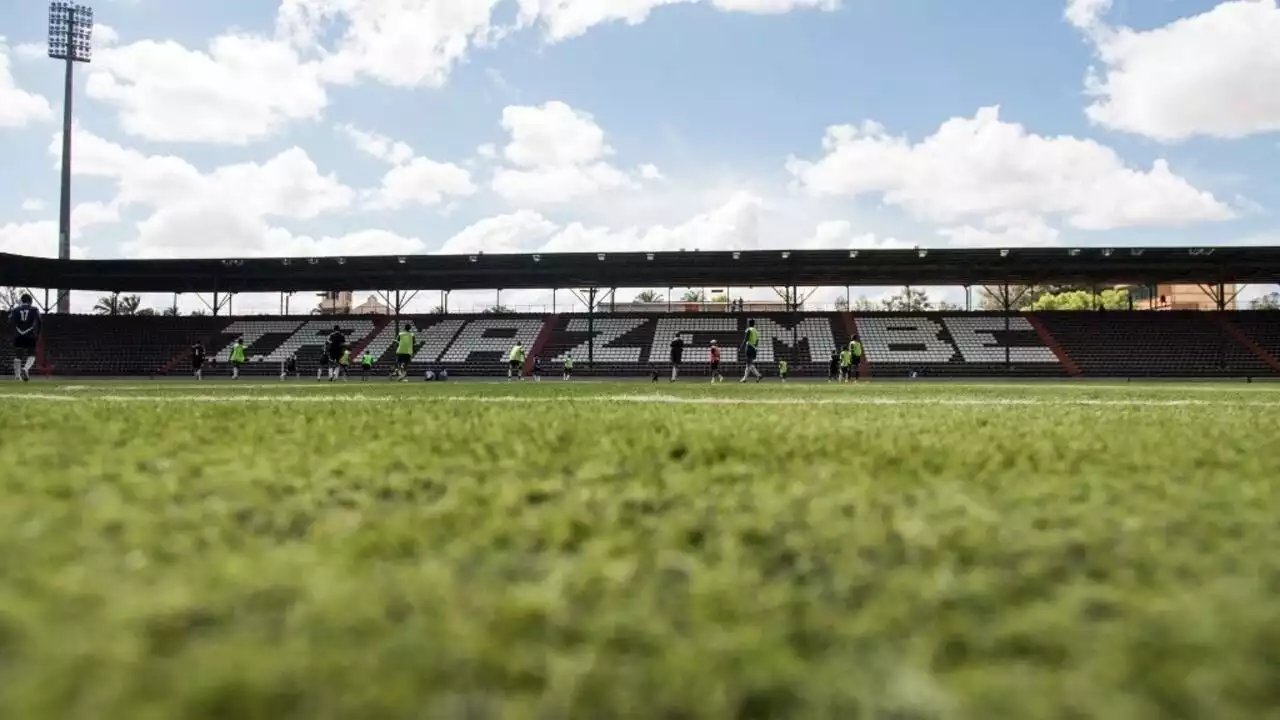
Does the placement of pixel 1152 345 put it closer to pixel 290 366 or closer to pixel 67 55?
pixel 290 366

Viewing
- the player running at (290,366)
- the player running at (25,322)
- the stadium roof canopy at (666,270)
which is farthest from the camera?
the player running at (290,366)

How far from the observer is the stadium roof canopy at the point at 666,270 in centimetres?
3272

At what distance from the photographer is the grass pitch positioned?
861mm

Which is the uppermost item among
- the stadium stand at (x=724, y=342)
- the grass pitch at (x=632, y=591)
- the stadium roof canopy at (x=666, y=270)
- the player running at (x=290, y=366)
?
the stadium roof canopy at (x=666, y=270)

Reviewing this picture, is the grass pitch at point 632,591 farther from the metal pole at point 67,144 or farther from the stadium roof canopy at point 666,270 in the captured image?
the metal pole at point 67,144

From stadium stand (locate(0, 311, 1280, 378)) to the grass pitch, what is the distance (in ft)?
108

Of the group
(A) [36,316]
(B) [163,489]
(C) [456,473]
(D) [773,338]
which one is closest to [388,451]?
(C) [456,473]

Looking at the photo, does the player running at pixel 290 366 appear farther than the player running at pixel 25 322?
Yes

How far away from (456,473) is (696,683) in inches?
69.2

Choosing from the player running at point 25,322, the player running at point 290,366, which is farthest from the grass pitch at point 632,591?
the player running at point 290,366

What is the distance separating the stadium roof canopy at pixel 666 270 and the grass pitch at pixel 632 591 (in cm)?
3087

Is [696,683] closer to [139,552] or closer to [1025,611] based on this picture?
[1025,611]

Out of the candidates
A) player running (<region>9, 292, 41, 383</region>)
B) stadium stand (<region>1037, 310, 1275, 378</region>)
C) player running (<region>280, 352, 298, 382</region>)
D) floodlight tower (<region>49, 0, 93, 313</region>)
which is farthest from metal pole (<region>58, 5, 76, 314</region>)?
stadium stand (<region>1037, 310, 1275, 378</region>)

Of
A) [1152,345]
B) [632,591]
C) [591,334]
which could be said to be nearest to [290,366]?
[591,334]
